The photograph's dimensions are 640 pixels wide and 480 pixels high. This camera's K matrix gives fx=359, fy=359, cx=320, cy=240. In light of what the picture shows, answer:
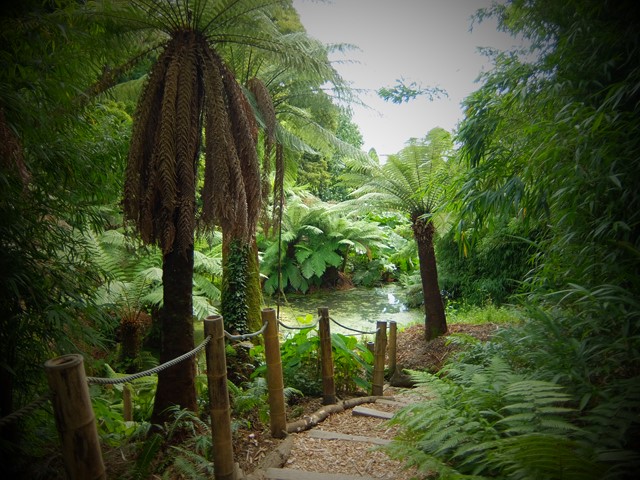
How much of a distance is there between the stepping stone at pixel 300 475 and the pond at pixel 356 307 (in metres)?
5.48

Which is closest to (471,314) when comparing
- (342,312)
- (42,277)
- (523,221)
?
(342,312)

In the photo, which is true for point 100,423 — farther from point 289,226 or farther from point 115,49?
point 289,226

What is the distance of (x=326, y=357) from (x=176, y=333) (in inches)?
50.9

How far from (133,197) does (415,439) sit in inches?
89.4

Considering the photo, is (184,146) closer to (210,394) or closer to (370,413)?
(210,394)

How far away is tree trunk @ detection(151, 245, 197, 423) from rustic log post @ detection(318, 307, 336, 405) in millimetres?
1109

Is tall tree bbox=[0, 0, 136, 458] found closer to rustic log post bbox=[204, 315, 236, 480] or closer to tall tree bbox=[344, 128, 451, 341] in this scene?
rustic log post bbox=[204, 315, 236, 480]

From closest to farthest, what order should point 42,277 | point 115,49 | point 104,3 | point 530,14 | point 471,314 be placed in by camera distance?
point 42,277 < point 104,3 < point 115,49 < point 530,14 < point 471,314

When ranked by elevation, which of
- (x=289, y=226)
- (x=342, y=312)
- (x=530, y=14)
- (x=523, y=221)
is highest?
(x=530, y=14)

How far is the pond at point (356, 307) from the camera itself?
327 inches

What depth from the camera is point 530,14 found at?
2.81 meters

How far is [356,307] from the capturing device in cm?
955

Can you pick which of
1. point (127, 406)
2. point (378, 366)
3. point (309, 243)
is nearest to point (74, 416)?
point (127, 406)

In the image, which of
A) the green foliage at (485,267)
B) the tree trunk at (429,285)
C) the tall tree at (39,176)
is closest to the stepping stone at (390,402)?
the tree trunk at (429,285)
